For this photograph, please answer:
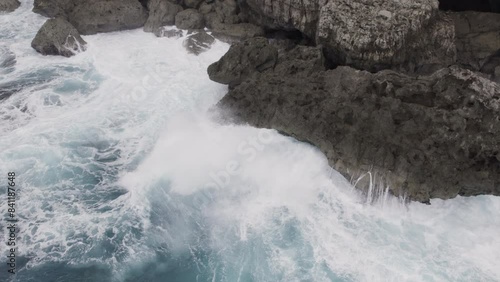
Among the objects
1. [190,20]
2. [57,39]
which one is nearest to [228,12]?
[190,20]

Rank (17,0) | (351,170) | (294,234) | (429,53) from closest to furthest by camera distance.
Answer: (294,234) < (351,170) < (429,53) < (17,0)

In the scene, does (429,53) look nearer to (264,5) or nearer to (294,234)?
(264,5)

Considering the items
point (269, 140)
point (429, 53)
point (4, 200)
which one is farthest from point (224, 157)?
→ point (429, 53)

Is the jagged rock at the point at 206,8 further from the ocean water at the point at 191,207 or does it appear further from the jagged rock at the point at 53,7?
the jagged rock at the point at 53,7

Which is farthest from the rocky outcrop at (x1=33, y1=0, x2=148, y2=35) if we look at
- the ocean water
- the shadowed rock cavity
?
the shadowed rock cavity

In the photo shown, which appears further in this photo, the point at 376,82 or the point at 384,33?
the point at 384,33

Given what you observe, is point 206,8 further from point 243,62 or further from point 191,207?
point 191,207

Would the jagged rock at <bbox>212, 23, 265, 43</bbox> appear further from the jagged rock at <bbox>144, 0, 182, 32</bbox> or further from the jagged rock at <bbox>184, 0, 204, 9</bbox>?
the jagged rock at <bbox>144, 0, 182, 32</bbox>
